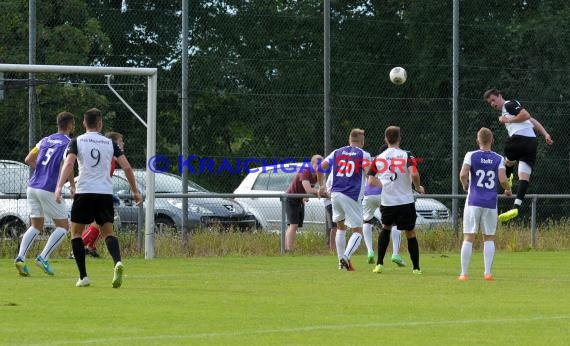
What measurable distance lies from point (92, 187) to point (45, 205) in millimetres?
2821

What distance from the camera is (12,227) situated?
2234 centimetres

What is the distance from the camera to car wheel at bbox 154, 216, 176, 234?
922 inches

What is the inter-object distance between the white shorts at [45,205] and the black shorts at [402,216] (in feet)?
13.7

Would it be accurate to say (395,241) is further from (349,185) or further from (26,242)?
(26,242)

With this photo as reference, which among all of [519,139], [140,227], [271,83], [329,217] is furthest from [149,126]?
[519,139]

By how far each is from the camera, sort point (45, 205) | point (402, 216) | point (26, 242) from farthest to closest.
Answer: point (402, 216), point (45, 205), point (26, 242)

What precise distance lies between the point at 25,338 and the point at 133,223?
44.0 feet

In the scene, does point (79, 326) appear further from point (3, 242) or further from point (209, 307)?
point (3, 242)

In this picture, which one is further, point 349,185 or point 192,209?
point 192,209

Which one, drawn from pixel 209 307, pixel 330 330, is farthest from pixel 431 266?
pixel 330 330

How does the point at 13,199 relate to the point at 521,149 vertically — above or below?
below

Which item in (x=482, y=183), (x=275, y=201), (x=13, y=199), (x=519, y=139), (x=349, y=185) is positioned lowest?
Answer: (x=275, y=201)

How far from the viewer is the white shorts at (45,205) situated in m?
17.2

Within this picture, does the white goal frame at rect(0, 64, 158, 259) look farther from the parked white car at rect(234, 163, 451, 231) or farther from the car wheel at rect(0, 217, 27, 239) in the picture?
the parked white car at rect(234, 163, 451, 231)
